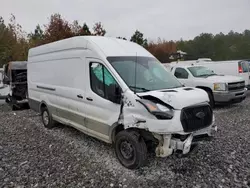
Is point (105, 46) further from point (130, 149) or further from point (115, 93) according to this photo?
point (130, 149)

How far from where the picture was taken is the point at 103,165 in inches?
173

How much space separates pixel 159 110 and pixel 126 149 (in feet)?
3.55

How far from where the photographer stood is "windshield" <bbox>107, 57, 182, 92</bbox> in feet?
14.2

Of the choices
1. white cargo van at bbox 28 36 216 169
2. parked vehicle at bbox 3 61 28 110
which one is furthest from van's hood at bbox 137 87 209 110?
parked vehicle at bbox 3 61 28 110

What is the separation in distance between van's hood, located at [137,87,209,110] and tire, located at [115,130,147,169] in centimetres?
79

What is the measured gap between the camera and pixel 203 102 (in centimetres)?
408

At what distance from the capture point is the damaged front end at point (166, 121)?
3.68 meters

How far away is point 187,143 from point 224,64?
10.1 metres

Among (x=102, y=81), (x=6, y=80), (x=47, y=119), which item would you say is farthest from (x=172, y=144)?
(x=6, y=80)

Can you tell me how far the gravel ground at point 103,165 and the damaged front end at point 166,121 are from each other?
1.65 ft

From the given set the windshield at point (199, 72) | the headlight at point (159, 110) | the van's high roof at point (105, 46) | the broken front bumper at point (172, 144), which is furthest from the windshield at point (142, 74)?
the windshield at point (199, 72)

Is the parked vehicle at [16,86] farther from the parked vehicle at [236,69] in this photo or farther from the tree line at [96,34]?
the parked vehicle at [236,69]

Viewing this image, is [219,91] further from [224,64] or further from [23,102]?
[23,102]

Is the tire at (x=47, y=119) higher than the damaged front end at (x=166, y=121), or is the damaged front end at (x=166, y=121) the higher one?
the damaged front end at (x=166, y=121)
